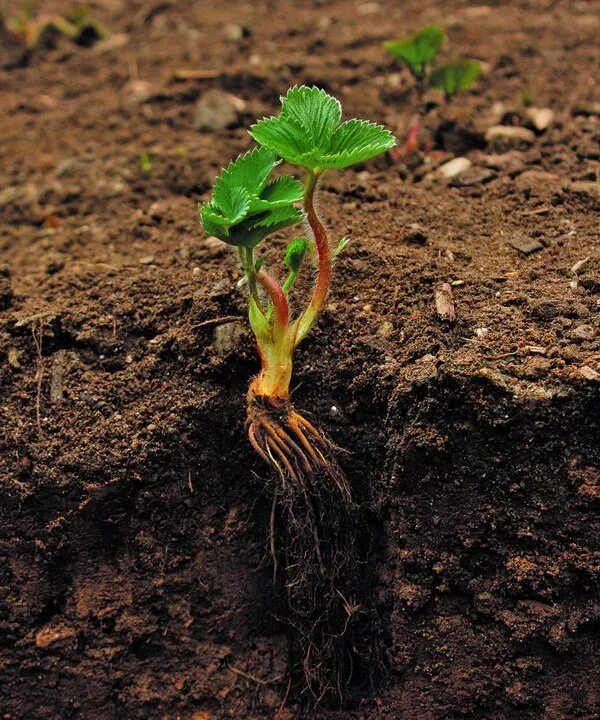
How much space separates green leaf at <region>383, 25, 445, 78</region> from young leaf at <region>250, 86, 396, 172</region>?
87 cm

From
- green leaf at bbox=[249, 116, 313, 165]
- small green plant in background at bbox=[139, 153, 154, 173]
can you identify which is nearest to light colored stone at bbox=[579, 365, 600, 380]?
green leaf at bbox=[249, 116, 313, 165]

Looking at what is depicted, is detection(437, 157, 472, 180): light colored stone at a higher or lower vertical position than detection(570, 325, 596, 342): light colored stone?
higher

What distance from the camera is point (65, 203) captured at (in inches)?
94.4

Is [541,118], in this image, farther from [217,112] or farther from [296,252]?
[296,252]

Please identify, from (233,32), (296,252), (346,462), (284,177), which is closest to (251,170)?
(284,177)

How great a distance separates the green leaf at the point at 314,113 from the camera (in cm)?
144

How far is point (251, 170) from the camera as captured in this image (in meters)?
1.50

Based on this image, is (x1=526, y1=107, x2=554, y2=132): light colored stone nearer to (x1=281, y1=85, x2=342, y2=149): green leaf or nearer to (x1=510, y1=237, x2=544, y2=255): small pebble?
(x1=510, y1=237, x2=544, y2=255): small pebble

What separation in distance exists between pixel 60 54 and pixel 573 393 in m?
2.53

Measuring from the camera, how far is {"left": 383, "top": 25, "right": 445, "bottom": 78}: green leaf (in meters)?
2.20

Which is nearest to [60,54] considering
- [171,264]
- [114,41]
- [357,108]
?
[114,41]

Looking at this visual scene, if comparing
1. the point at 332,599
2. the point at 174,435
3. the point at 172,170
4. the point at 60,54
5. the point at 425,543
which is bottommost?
the point at 332,599

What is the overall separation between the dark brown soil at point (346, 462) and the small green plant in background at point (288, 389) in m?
0.07

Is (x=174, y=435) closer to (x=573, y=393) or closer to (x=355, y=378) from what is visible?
(x=355, y=378)
